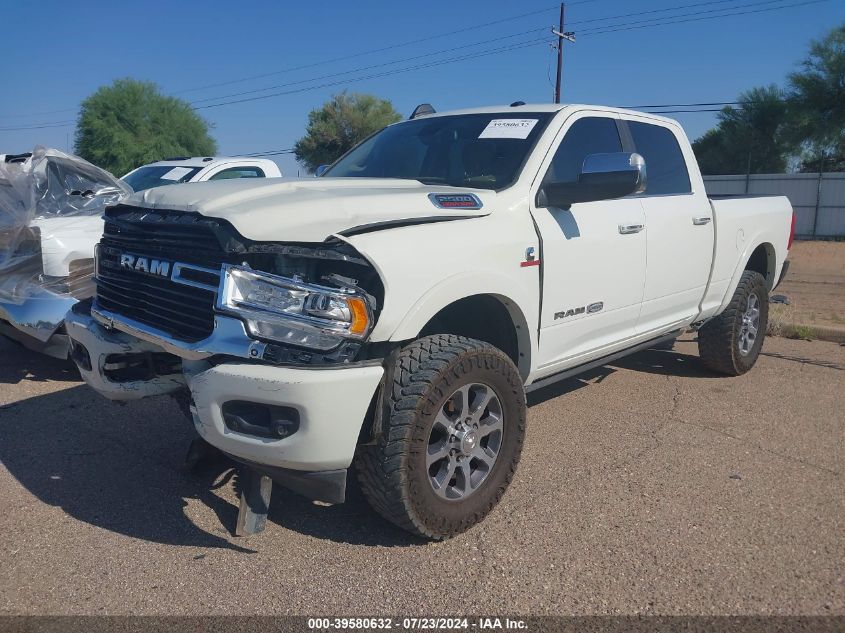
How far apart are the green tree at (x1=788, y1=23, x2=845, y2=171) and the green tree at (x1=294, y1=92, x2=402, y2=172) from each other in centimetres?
2160

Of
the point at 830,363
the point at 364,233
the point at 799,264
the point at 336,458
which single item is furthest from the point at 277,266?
the point at 799,264

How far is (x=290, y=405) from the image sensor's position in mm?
2707

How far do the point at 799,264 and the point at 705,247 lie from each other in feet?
50.4

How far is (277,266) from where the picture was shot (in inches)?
112

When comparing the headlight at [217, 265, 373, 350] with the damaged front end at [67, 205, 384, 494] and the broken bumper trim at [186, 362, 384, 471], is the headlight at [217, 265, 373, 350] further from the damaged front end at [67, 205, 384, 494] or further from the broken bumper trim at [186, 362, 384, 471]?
the broken bumper trim at [186, 362, 384, 471]

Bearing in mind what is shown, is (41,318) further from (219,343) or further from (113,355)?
(219,343)

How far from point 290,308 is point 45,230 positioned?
12.1 ft

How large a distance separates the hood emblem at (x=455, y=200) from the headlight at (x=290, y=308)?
82 centimetres

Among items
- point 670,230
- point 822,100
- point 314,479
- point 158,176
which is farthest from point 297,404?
point 822,100

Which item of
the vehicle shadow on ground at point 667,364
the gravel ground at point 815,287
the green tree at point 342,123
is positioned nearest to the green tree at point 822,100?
the gravel ground at point 815,287

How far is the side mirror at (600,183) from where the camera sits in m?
3.70

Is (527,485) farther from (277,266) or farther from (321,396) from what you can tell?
(277,266)

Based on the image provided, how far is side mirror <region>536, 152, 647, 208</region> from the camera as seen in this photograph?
146 inches

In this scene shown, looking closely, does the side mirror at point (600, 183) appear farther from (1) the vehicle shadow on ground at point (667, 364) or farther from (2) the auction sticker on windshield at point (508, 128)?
(1) the vehicle shadow on ground at point (667, 364)
